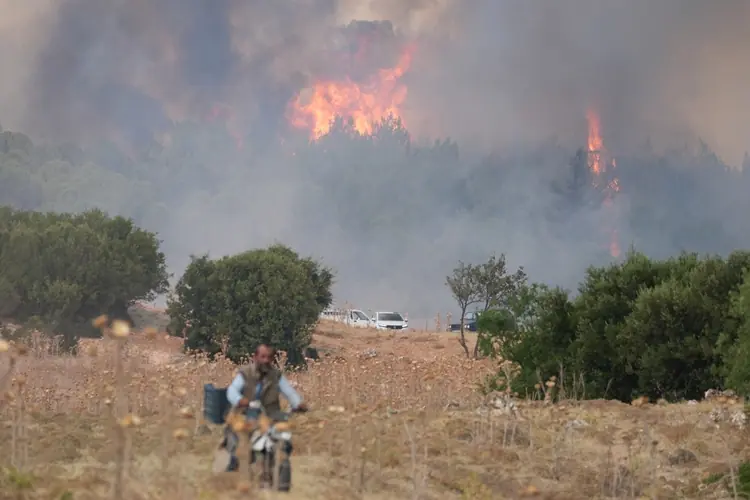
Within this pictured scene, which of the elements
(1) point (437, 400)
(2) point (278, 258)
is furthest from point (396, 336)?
(1) point (437, 400)

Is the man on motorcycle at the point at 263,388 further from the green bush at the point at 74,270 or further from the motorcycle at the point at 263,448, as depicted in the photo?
the green bush at the point at 74,270

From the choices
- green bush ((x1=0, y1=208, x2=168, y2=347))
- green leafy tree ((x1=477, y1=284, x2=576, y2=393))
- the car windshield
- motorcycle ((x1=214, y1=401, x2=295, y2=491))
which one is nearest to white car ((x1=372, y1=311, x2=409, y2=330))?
the car windshield

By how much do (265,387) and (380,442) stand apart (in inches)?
206

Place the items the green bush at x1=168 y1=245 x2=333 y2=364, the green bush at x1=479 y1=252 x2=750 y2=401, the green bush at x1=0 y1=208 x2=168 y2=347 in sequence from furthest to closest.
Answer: the green bush at x1=0 y1=208 x2=168 y2=347, the green bush at x1=168 y1=245 x2=333 y2=364, the green bush at x1=479 y1=252 x2=750 y2=401

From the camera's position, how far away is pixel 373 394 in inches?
801

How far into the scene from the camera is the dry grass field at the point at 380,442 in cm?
1031

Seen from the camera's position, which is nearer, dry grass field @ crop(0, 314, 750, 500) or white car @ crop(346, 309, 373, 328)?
dry grass field @ crop(0, 314, 750, 500)

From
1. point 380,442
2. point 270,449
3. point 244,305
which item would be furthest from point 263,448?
point 244,305

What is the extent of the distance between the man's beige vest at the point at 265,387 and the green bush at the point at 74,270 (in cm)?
3533

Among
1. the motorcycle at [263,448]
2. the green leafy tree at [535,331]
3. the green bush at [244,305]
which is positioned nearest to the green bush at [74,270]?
the green bush at [244,305]

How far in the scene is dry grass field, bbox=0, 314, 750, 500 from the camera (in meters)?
10.3

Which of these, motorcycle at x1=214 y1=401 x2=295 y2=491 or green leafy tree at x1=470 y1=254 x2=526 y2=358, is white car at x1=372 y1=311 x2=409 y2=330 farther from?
motorcycle at x1=214 y1=401 x2=295 y2=491

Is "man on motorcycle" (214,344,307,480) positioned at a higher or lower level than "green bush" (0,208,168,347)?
lower

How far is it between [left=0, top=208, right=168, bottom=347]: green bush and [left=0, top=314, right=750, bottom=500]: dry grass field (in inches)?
Result: 989
